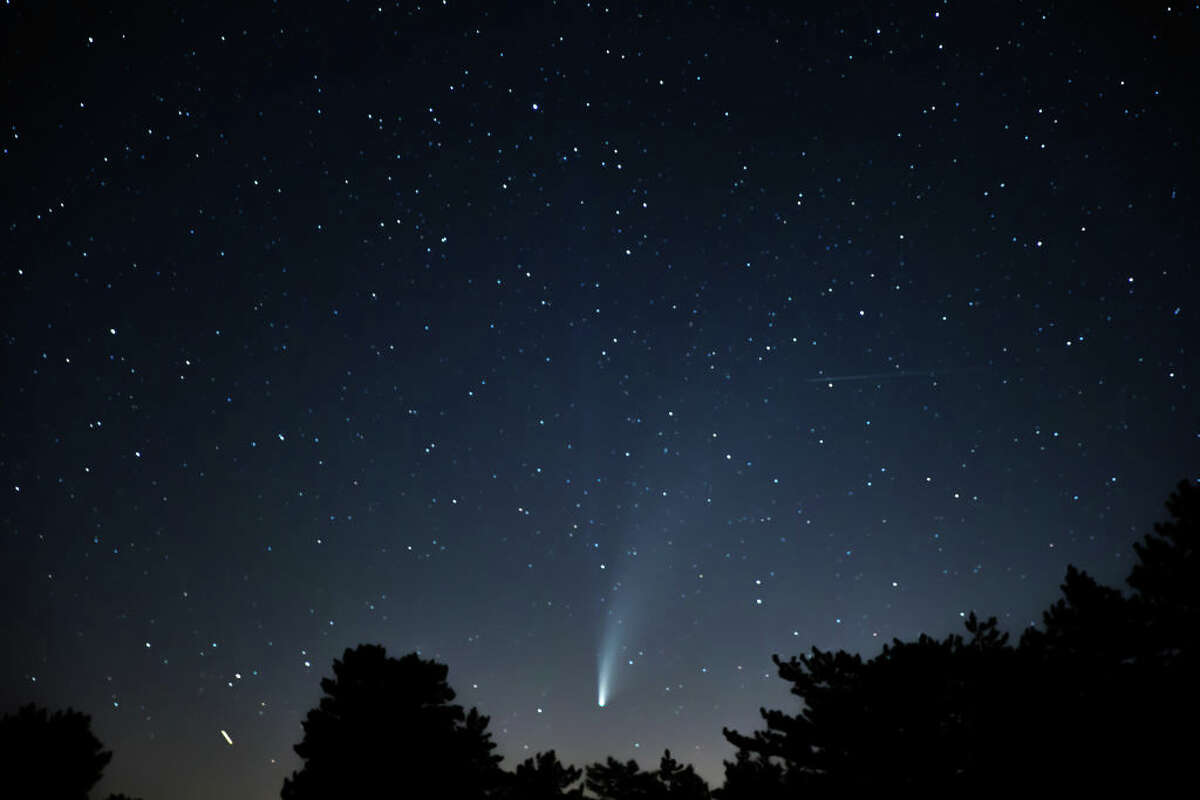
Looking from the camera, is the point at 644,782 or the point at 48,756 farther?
the point at 644,782

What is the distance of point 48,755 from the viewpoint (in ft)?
49.9

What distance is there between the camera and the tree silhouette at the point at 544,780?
22.3m

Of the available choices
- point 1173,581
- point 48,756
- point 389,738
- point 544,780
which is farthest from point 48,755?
point 1173,581

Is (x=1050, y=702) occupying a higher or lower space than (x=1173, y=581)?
lower

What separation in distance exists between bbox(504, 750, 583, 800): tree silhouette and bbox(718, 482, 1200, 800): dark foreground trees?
43.3 feet

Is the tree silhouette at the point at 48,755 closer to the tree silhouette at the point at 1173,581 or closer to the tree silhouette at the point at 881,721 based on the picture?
the tree silhouette at the point at 881,721

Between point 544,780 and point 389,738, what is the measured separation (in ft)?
36.5

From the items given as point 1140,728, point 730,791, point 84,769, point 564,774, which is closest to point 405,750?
point 730,791

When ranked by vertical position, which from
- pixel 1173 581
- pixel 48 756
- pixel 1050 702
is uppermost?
pixel 48 756

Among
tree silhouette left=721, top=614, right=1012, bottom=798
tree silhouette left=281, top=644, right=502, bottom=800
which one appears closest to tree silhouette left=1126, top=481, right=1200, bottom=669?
tree silhouette left=721, top=614, right=1012, bottom=798

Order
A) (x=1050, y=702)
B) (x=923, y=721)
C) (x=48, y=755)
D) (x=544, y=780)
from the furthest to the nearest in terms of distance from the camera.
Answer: (x=544, y=780)
(x=48, y=755)
(x=923, y=721)
(x=1050, y=702)

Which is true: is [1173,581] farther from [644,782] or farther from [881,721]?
[644,782]

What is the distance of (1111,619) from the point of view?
28.0ft

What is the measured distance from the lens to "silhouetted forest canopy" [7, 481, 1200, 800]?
7.42 meters
